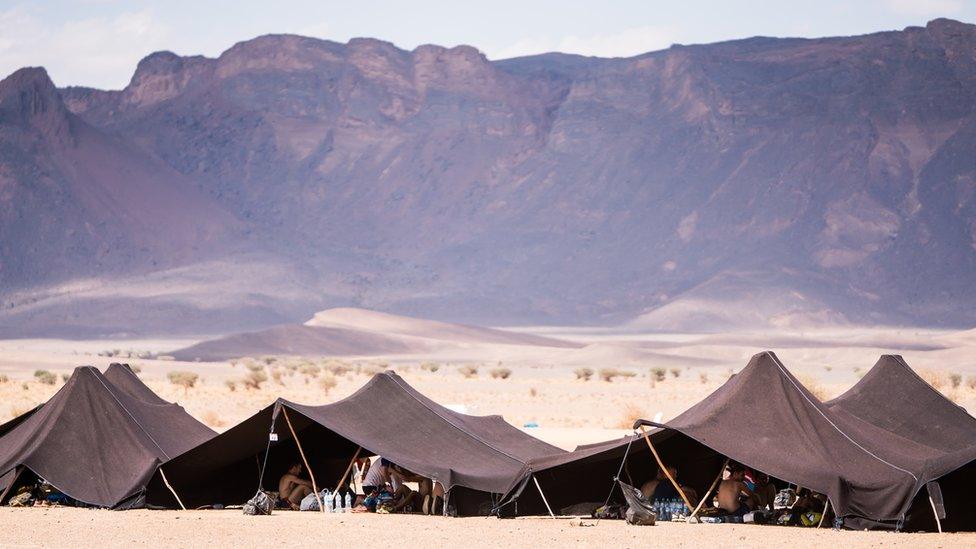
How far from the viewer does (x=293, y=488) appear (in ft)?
57.3

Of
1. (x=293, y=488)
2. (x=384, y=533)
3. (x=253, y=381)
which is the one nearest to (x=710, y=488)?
(x=384, y=533)

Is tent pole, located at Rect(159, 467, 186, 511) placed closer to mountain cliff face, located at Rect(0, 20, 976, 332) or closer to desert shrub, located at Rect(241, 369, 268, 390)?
desert shrub, located at Rect(241, 369, 268, 390)

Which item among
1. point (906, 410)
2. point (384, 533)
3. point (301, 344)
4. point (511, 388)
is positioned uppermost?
point (301, 344)

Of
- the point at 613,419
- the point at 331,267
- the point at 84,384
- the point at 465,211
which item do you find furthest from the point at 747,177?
the point at 84,384

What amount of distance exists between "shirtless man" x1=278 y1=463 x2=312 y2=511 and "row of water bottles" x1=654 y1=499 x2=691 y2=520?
392 centimetres

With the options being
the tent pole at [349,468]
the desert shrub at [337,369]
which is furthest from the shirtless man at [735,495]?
the desert shrub at [337,369]

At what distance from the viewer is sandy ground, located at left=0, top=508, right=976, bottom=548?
14.2 m

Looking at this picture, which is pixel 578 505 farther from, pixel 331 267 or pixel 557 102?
pixel 557 102

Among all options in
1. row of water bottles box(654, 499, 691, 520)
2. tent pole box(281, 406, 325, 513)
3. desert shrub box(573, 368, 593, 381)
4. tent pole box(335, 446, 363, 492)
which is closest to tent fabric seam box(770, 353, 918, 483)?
row of water bottles box(654, 499, 691, 520)

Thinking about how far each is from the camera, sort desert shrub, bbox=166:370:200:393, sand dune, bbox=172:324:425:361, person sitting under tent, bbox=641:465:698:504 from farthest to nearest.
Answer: sand dune, bbox=172:324:425:361 → desert shrub, bbox=166:370:200:393 → person sitting under tent, bbox=641:465:698:504

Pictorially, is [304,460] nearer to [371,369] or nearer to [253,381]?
[253,381]

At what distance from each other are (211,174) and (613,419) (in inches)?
3864

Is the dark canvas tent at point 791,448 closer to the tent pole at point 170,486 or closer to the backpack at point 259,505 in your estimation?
the backpack at point 259,505

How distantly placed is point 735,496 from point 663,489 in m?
0.75
